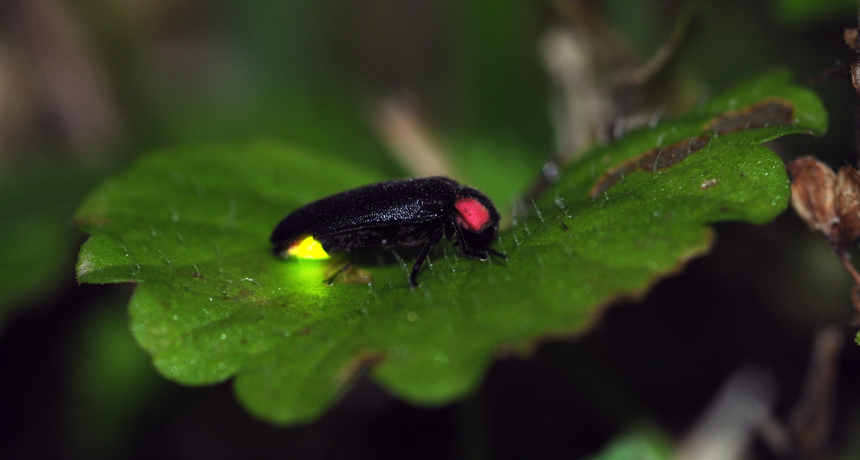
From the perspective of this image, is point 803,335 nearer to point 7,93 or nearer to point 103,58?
point 103,58

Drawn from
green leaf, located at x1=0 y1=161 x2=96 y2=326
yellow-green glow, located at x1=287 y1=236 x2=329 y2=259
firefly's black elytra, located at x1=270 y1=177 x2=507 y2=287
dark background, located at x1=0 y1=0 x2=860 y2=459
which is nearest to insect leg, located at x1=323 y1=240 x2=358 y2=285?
firefly's black elytra, located at x1=270 y1=177 x2=507 y2=287

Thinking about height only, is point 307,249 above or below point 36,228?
above

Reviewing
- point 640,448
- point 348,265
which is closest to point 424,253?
point 348,265

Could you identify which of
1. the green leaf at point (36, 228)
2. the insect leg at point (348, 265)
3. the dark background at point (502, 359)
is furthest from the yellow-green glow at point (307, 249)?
the green leaf at point (36, 228)

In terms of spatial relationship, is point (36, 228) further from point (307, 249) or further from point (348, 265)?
point (348, 265)

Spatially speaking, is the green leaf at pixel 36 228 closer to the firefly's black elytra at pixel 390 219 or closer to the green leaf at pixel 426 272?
the green leaf at pixel 426 272

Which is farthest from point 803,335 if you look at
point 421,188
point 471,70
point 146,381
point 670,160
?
point 146,381
